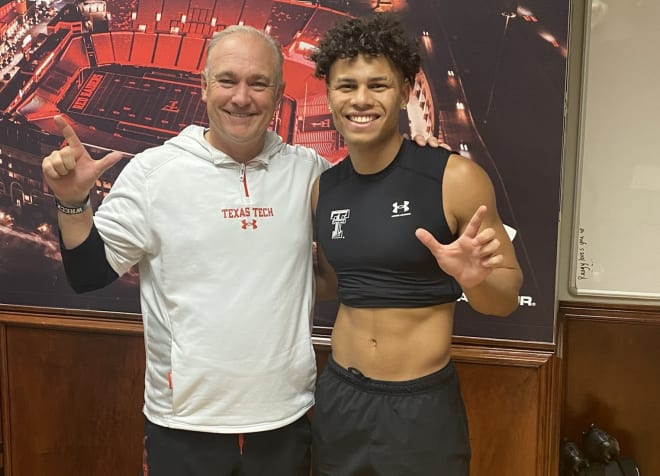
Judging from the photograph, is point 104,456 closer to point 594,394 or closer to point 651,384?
point 594,394

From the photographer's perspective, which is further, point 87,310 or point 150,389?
point 87,310

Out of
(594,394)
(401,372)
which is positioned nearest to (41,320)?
A: (401,372)

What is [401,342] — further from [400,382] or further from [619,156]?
[619,156]

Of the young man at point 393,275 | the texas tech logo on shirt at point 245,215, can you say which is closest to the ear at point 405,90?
the young man at point 393,275

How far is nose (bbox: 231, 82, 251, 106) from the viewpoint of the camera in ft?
5.04

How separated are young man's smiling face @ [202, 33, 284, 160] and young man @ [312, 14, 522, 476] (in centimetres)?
15

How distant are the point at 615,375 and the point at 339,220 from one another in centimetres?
139

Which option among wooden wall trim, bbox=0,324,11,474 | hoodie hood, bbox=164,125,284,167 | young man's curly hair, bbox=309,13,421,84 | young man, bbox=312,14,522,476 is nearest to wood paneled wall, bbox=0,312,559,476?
wooden wall trim, bbox=0,324,11,474

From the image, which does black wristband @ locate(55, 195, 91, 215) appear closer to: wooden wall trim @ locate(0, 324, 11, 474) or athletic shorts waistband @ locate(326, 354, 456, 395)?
athletic shorts waistband @ locate(326, 354, 456, 395)

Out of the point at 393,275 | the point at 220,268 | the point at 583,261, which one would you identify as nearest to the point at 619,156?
the point at 583,261

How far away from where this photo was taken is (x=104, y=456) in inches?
97.9

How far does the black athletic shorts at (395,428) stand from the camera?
1.46 m

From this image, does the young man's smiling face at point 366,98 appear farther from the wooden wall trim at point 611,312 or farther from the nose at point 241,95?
the wooden wall trim at point 611,312

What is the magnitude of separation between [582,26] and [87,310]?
82.9 inches
